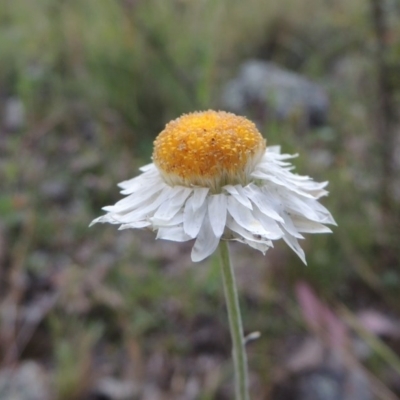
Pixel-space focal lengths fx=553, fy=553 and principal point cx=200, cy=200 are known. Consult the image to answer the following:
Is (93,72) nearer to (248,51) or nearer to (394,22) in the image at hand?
(248,51)

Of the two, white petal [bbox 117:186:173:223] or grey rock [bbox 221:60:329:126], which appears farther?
grey rock [bbox 221:60:329:126]

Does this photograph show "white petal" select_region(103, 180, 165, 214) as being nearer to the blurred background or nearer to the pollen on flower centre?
the pollen on flower centre

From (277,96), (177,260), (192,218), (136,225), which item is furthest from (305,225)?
(277,96)

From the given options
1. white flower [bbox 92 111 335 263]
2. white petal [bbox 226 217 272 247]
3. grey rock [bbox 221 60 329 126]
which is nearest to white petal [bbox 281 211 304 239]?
white flower [bbox 92 111 335 263]

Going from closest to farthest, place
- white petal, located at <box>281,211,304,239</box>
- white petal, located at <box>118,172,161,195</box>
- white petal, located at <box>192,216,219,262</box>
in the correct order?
white petal, located at <box>192,216,219,262</box> → white petal, located at <box>281,211,304,239</box> → white petal, located at <box>118,172,161,195</box>

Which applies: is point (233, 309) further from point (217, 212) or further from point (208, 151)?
point (208, 151)

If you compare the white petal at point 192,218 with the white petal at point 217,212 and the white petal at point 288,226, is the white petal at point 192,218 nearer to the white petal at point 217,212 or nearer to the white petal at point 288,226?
the white petal at point 217,212

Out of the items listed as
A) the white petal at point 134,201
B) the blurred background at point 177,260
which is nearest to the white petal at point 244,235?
the white petal at point 134,201
